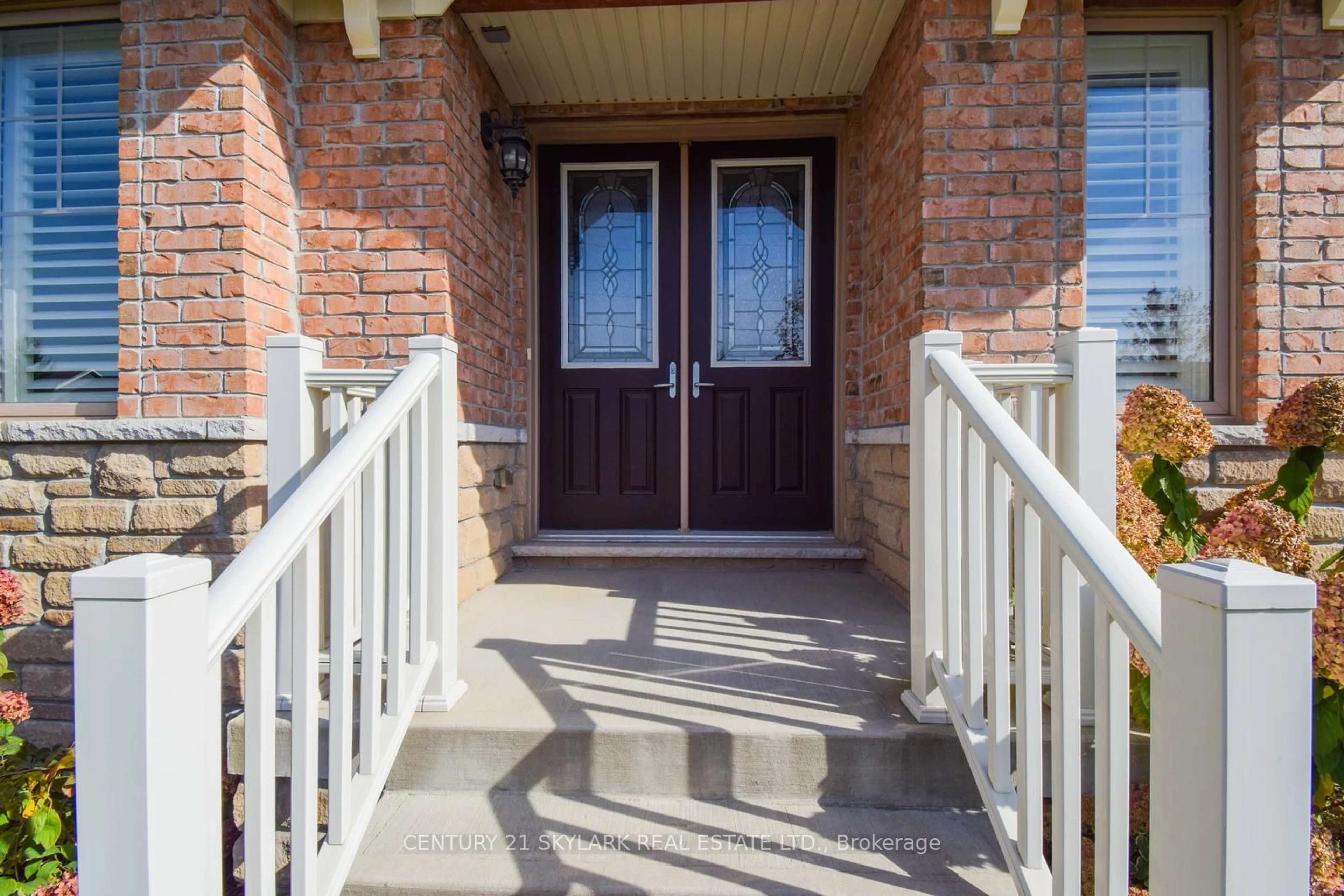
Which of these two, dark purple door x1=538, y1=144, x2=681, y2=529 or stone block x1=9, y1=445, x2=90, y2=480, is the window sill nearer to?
stone block x1=9, y1=445, x2=90, y2=480

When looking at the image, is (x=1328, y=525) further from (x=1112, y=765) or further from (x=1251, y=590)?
(x=1251, y=590)

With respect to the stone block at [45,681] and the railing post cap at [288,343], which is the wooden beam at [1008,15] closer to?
the railing post cap at [288,343]

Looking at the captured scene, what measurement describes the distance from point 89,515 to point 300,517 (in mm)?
1750

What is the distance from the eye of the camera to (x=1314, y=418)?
1.46m

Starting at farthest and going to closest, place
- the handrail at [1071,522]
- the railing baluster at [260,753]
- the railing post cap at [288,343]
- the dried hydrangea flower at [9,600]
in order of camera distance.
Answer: the dried hydrangea flower at [9,600] < the railing post cap at [288,343] < the railing baluster at [260,753] < the handrail at [1071,522]

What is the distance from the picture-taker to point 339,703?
1.35 m

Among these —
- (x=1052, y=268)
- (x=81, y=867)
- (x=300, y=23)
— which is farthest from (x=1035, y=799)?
(x=300, y=23)

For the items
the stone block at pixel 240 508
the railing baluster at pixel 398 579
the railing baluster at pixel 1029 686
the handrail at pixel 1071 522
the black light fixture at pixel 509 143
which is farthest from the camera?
the black light fixture at pixel 509 143

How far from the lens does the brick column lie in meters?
2.35

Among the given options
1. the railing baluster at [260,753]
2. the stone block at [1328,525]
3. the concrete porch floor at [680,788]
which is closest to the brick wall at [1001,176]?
the stone block at [1328,525]

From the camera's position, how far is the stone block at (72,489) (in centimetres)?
238

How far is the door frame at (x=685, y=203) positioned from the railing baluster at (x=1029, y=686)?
2.11 meters

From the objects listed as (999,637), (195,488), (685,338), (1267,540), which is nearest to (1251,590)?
(999,637)

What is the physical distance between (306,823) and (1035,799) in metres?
1.28
